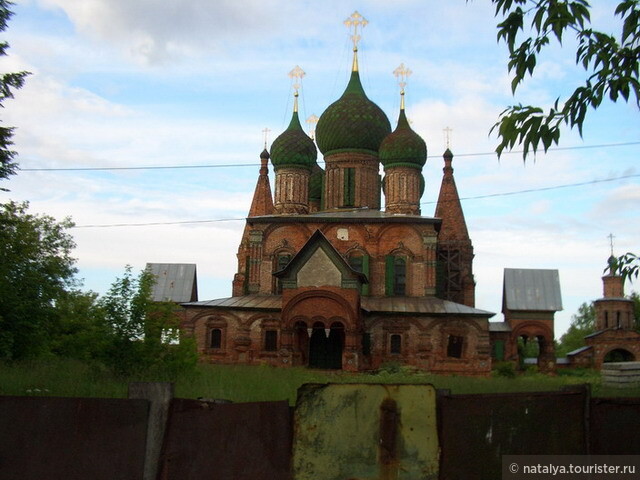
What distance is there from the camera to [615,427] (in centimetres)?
589

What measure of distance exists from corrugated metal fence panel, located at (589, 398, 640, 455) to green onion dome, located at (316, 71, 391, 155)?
2876 cm

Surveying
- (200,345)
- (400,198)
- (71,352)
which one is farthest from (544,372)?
(71,352)

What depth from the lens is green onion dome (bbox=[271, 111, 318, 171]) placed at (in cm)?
3412

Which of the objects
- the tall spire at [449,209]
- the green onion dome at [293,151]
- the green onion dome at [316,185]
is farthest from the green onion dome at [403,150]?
the green onion dome at [316,185]

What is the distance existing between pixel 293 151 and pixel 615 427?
1141 inches

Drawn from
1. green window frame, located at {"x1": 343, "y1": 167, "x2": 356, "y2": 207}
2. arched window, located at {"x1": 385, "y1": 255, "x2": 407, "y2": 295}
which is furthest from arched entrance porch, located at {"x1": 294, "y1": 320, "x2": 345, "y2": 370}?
green window frame, located at {"x1": 343, "y1": 167, "x2": 356, "y2": 207}

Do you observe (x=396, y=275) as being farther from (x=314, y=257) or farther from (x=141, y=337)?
(x=141, y=337)

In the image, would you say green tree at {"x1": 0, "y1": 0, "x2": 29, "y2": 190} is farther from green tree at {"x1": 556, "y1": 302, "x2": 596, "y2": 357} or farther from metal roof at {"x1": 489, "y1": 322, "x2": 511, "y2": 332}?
green tree at {"x1": 556, "y1": 302, "x2": 596, "y2": 357}

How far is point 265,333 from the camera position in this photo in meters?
28.7

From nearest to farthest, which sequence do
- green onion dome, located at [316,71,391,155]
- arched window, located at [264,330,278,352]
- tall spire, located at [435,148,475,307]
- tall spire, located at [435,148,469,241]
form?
arched window, located at [264,330,278,352] < green onion dome, located at [316,71,391,155] < tall spire, located at [435,148,475,307] < tall spire, located at [435,148,469,241]

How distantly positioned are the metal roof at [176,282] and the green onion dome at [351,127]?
901 centimetres

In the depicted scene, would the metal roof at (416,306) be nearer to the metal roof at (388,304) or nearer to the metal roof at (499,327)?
the metal roof at (388,304)

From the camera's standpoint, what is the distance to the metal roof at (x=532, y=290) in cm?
3416

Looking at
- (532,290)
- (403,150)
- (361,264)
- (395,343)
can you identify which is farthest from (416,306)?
(532,290)
